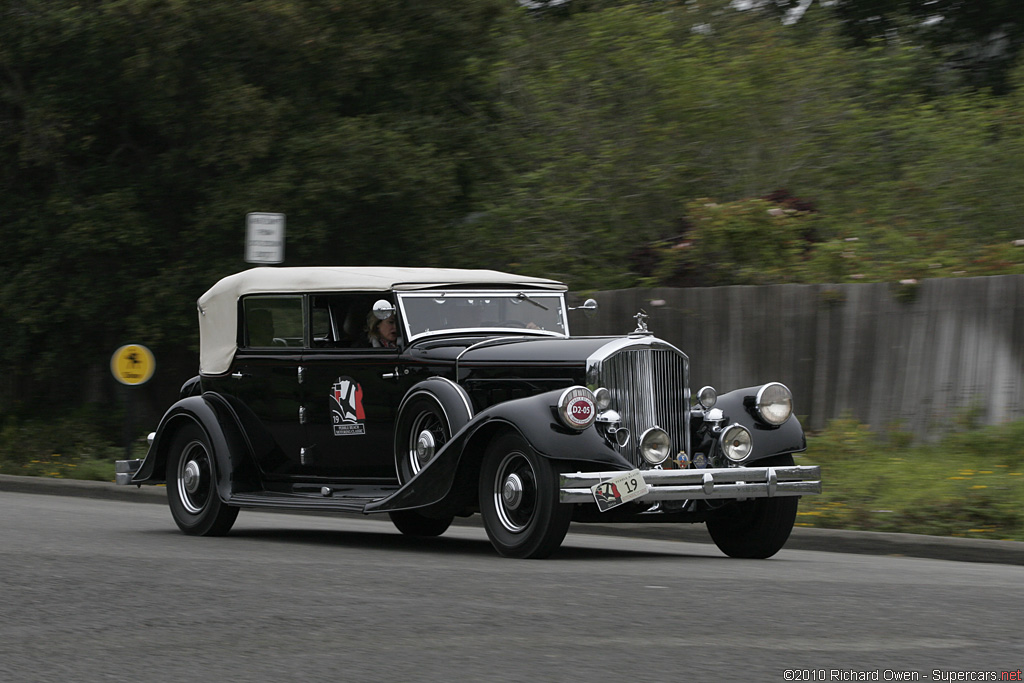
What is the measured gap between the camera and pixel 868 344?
43.6 feet

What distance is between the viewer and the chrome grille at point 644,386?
873 cm

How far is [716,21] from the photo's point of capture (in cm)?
1978

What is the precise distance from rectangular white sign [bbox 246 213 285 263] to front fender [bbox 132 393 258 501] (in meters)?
2.58

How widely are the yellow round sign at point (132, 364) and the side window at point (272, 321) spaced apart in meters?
4.79

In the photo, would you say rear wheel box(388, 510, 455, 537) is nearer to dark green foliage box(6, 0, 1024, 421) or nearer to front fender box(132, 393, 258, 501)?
front fender box(132, 393, 258, 501)

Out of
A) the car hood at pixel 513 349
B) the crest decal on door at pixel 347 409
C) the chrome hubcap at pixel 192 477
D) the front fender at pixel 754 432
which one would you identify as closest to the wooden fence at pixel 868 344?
the front fender at pixel 754 432

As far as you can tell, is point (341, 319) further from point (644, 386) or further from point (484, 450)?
point (644, 386)

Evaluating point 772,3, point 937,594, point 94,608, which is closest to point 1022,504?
point 937,594

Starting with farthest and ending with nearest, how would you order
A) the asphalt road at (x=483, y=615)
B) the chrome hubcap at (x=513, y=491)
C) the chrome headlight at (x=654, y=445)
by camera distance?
the chrome headlight at (x=654, y=445)
the chrome hubcap at (x=513, y=491)
the asphalt road at (x=483, y=615)

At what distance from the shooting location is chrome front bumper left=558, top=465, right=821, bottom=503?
8062 millimetres

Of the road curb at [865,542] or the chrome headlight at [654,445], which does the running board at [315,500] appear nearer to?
the chrome headlight at [654,445]

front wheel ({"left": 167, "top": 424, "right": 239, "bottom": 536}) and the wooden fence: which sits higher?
the wooden fence

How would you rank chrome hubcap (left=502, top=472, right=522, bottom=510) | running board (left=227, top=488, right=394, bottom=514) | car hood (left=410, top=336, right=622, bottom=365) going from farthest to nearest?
running board (left=227, top=488, right=394, bottom=514), car hood (left=410, top=336, right=622, bottom=365), chrome hubcap (left=502, top=472, right=522, bottom=510)

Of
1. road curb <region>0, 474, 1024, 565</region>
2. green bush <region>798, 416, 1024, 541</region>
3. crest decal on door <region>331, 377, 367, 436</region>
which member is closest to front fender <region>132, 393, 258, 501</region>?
crest decal on door <region>331, 377, 367, 436</region>
